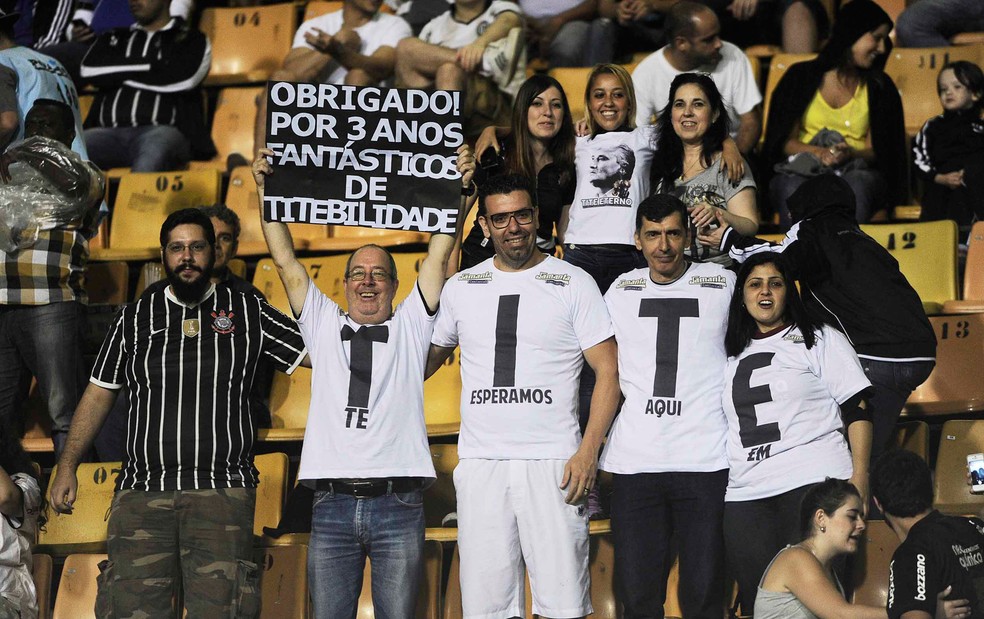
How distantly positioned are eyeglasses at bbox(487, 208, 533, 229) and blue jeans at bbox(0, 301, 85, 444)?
207 centimetres

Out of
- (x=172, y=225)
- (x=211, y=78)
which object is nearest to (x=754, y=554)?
(x=172, y=225)

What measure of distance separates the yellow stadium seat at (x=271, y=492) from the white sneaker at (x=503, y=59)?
8.45 feet

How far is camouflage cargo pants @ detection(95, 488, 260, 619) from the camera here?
454 centimetres

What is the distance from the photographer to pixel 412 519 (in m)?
4.54

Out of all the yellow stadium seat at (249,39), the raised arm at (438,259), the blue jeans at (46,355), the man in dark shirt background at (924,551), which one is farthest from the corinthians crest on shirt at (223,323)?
the yellow stadium seat at (249,39)

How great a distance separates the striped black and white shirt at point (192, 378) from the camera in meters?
4.68

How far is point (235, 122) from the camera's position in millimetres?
8391

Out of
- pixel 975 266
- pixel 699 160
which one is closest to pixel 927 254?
pixel 975 266

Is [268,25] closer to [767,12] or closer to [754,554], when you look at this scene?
[767,12]

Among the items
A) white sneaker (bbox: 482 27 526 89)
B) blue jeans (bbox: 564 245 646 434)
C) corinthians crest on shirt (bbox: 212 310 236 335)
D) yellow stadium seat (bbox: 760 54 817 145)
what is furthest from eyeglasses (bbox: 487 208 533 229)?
yellow stadium seat (bbox: 760 54 817 145)

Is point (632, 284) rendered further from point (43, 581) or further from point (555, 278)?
point (43, 581)

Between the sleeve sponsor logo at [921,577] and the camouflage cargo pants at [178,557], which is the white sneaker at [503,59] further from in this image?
the sleeve sponsor logo at [921,577]

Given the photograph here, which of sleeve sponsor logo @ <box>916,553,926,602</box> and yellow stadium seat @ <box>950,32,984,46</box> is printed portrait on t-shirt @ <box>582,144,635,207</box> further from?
yellow stadium seat @ <box>950,32,984,46</box>

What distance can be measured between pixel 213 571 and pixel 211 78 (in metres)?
5.18
